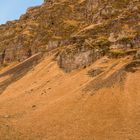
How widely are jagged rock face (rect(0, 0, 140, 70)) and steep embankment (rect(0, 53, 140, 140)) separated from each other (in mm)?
9487

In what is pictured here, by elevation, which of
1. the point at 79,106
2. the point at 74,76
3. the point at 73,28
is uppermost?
the point at 73,28

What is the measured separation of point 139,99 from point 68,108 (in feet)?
33.4

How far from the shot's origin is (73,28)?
379 feet

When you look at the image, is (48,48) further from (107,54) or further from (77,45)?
(107,54)

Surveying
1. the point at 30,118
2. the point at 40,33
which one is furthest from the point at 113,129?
the point at 40,33

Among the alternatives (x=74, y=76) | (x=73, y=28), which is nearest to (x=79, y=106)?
(x=74, y=76)

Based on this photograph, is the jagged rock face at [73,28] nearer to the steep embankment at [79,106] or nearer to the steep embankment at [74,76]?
the steep embankment at [74,76]

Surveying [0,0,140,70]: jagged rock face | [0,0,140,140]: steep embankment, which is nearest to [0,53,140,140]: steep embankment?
[0,0,140,140]: steep embankment

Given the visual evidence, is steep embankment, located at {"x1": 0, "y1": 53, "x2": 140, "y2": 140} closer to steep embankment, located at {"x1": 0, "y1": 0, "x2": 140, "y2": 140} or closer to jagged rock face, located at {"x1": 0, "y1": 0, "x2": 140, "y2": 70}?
steep embankment, located at {"x1": 0, "y1": 0, "x2": 140, "y2": 140}

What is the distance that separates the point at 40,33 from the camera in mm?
122312

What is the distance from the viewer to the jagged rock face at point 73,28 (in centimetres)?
8031

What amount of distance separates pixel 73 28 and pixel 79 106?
6658cm

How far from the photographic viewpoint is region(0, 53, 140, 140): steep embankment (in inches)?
1649

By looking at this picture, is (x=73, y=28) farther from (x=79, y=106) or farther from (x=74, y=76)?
(x=79, y=106)
